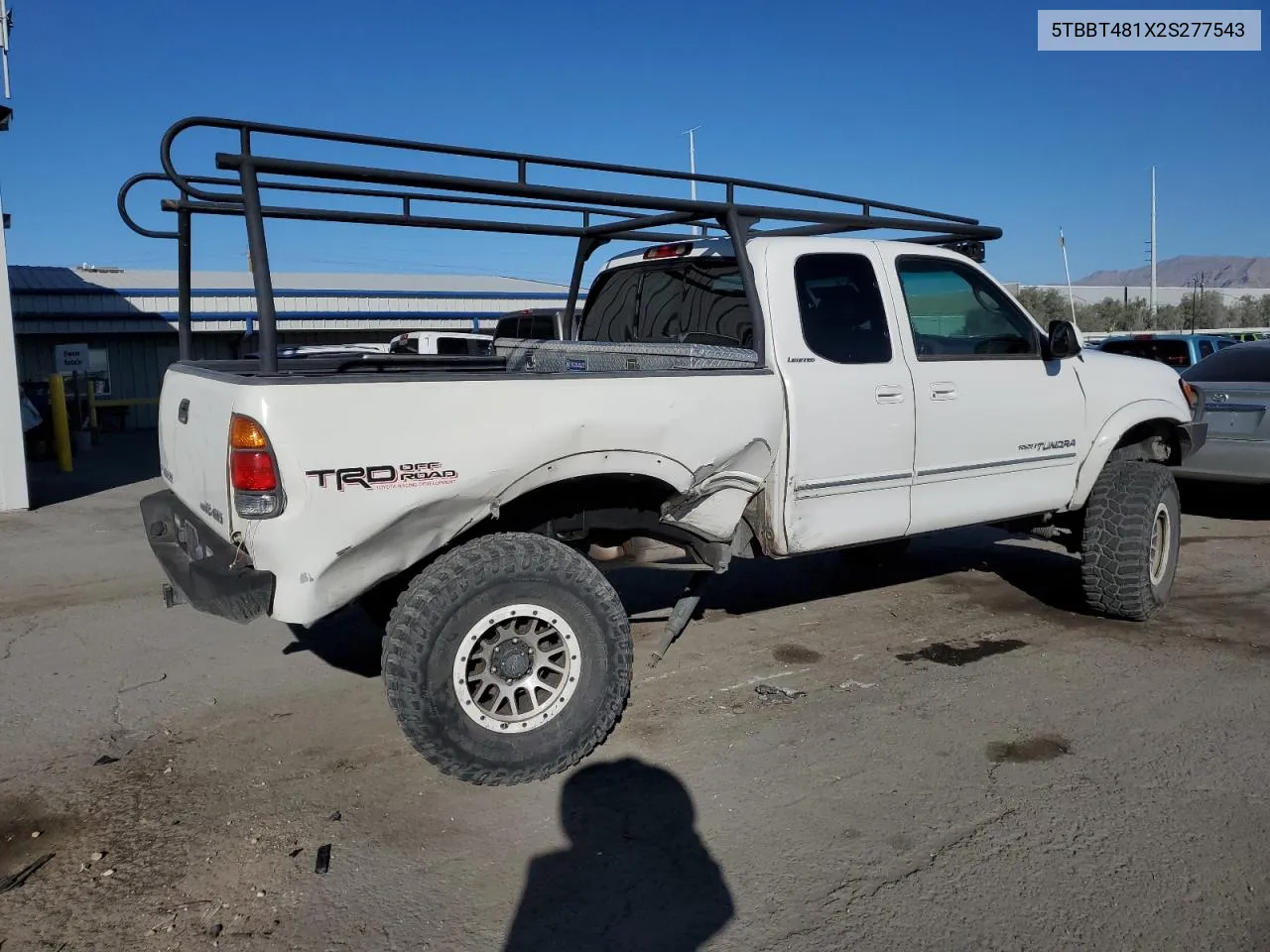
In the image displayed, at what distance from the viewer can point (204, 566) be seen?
379cm

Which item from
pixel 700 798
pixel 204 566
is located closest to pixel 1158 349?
pixel 700 798

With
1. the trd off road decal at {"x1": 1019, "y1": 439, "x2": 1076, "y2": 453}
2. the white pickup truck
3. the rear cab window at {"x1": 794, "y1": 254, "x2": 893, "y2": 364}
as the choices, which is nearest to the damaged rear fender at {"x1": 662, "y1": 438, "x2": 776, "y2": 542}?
the white pickup truck

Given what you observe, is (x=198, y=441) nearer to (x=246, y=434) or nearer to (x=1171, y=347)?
(x=246, y=434)

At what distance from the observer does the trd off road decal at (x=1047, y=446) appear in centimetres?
548

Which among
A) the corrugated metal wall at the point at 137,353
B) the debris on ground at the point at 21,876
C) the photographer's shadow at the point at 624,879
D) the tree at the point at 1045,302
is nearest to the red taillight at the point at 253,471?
the debris on ground at the point at 21,876

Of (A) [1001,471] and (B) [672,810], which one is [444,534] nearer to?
(B) [672,810]

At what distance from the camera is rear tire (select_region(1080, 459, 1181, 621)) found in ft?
18.9

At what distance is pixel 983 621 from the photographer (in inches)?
239

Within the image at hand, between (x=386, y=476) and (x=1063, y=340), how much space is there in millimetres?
3738

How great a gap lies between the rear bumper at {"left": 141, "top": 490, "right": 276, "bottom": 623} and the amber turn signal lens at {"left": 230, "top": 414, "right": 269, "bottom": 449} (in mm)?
420

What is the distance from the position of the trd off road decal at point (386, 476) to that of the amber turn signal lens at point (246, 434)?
0.62ft

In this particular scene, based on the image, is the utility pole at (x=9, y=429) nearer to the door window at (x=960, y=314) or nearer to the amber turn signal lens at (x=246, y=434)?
the amber turn signal lens at (x=246, y=434)

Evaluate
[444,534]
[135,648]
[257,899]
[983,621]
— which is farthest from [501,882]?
[983,621]

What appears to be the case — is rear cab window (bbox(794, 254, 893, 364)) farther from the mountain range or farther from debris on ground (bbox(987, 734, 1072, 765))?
the mountain range
